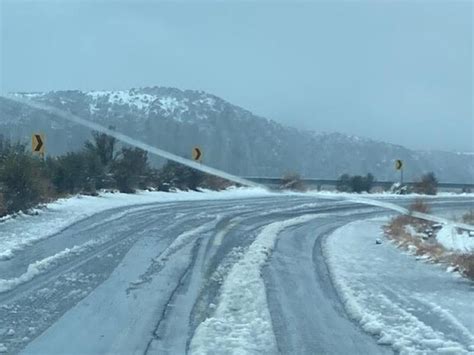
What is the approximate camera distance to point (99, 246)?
17.6 metres

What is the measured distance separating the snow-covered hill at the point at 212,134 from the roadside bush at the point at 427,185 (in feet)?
35.0

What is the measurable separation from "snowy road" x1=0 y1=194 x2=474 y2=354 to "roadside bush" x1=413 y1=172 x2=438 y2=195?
1366 inches

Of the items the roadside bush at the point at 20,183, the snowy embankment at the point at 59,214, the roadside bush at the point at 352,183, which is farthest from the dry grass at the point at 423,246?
the roadside bush at the point at 352,183

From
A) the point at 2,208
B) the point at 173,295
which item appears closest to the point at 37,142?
the point at 2,208

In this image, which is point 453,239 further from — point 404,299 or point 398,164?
point 398,164

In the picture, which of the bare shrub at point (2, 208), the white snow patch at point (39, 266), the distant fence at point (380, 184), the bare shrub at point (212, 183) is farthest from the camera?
the distant fence at point (380, 184)

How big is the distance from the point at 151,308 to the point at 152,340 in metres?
1.78

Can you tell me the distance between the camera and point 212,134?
3584cm

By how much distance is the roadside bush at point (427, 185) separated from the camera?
56.1 m

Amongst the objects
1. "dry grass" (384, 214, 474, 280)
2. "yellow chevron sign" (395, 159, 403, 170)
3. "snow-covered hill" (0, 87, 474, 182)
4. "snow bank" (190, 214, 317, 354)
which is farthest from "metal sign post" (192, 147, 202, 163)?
"snow bank" (190, 214, 317, 354)

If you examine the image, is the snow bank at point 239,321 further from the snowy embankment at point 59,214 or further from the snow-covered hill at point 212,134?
the snow-covered hill at point 212,134

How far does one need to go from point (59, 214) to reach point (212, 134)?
1273cm

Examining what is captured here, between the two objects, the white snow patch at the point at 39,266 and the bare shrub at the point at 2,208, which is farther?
the bare shrub at the point at 2,208

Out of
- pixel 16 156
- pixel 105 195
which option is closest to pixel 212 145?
pixel 105 195
